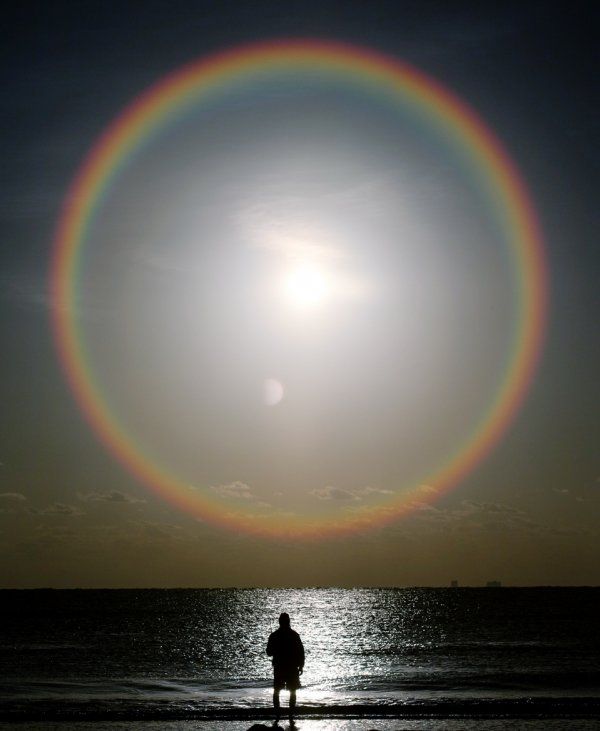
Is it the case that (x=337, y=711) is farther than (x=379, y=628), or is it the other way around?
(x=379, y=628)

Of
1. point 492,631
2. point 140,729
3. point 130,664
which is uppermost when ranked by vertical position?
point 492,631

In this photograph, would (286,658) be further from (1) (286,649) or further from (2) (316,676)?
(2) (316,676)

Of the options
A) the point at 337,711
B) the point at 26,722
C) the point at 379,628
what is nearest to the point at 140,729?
the point at 26,722

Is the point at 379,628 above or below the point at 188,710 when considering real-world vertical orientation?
above

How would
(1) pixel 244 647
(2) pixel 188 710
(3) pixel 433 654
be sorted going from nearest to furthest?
(2) pixel 188 710 < (3) pixel 433 654 < (1) pixel 244 647

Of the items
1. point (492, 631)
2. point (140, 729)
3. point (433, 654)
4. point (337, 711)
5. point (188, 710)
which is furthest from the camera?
point (492, 631)

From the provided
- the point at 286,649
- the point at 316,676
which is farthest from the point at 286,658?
the point at 316,676

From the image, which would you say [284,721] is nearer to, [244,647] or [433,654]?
[433,654]

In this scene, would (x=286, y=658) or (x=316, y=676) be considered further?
(x=316, y=676)
